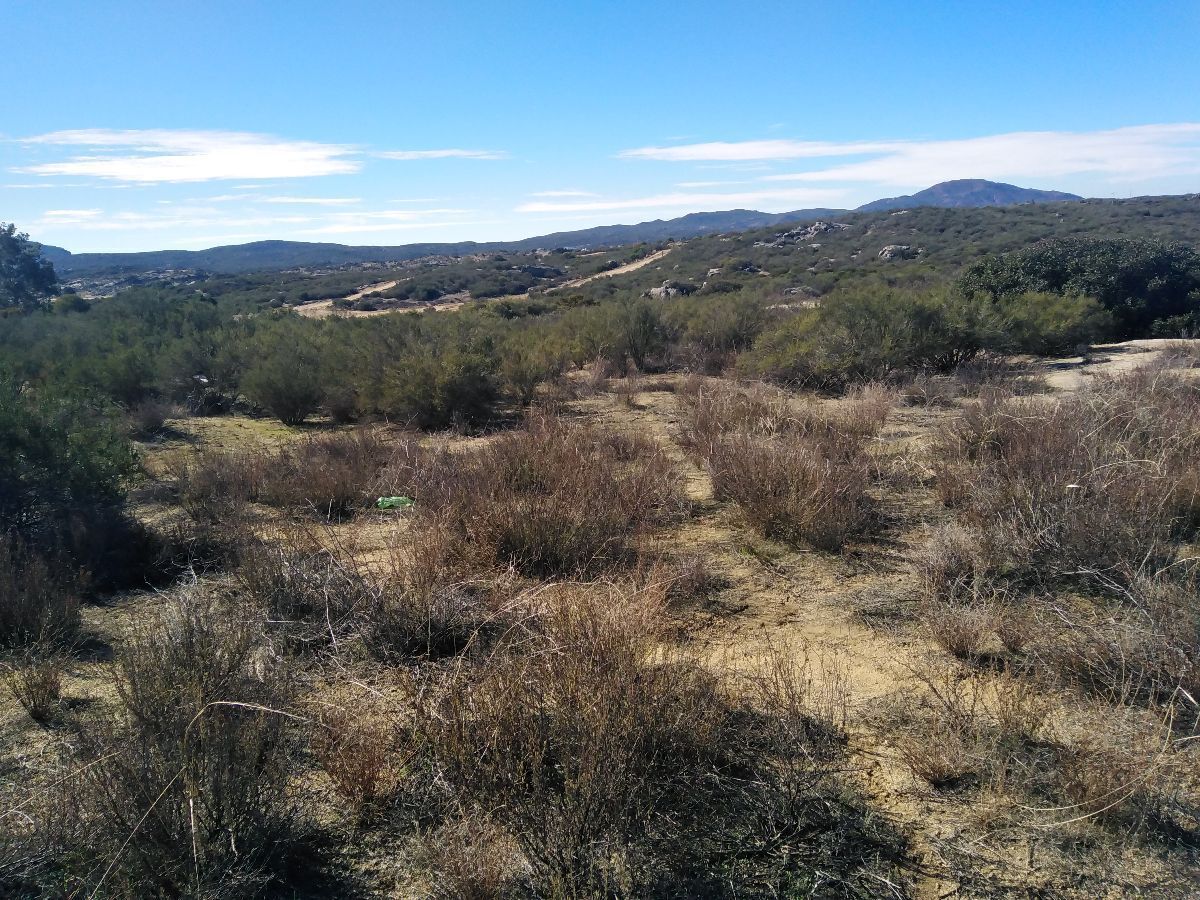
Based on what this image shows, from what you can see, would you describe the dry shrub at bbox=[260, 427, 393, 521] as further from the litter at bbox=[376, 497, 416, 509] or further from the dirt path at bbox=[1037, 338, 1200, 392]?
the dirt path at bbox=[1037, 338, 1200, 392]

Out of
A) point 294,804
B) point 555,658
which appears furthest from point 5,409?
point 555,658

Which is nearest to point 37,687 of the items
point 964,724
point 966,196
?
point 964,724

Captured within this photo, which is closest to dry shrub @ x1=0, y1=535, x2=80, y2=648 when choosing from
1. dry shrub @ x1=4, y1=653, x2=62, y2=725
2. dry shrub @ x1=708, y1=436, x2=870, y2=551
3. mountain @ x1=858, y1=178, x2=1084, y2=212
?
dry shrub @ x1=4, y1=653, x2=62, y2=725

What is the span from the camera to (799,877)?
266 cm

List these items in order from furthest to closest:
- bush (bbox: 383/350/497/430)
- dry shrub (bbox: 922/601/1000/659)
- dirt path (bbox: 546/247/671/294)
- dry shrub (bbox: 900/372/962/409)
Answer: dirt path (bbox: 546/247/671/294)
bush (bbox: 383/350/497/430)
dry shrub (bbox: 900/372/962/409)
dry shrub (bbox: 922/601/1000/659)

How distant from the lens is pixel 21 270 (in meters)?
41.2

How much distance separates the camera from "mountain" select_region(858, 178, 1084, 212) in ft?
532

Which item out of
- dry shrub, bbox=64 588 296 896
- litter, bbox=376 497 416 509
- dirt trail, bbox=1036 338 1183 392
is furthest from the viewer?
dirt trail, bbox=1036 338 1183 392

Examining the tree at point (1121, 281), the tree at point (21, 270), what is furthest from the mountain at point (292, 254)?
the tree at point (1121, 281)

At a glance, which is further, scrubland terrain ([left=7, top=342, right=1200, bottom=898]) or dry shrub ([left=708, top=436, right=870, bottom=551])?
dry shrub ([left=708, top=436, right=870, bottom=551])

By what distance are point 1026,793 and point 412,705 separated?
2.45 meters

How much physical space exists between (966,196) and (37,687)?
190m

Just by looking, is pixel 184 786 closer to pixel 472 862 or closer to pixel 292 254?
pixel 472 862

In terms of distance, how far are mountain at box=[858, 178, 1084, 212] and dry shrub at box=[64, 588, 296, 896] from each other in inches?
6778
